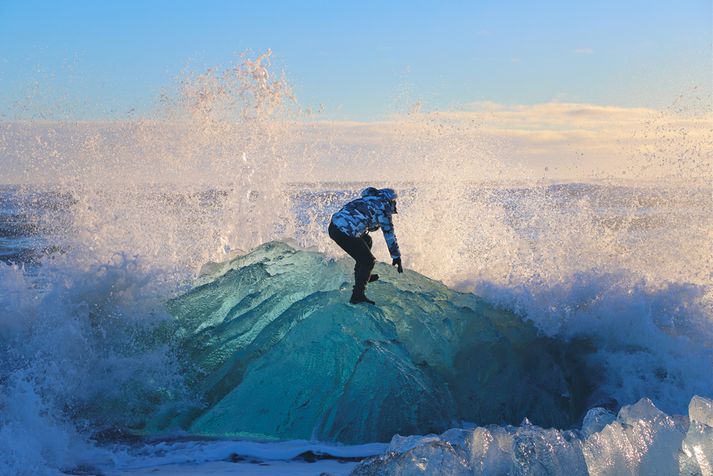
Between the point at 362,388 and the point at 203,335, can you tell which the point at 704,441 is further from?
the point at 203,335

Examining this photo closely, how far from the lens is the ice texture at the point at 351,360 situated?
7.93m

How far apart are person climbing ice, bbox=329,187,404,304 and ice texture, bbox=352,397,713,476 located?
406 centimetres

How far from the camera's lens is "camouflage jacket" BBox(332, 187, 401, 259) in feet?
29.4

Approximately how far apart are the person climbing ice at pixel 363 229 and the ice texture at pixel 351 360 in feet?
1.37

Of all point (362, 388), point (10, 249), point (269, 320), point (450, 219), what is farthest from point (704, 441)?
point (10, 249)

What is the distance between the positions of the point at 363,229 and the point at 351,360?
63.3 inches

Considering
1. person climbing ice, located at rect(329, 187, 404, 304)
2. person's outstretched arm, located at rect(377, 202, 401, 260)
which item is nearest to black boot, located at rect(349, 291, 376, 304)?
person climbing ice, located at rect(329, 187, 404, 304)

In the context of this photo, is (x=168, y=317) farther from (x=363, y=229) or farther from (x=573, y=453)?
(x=573, y=453)

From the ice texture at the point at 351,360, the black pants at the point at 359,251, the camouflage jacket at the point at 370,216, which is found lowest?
the ice texture at the point at 351,360

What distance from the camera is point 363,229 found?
9031 mm

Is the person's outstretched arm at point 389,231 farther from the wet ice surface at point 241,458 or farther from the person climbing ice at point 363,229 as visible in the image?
the wet ice surface at point 241,458

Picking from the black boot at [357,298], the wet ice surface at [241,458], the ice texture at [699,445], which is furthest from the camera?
the black boot at [357,298]

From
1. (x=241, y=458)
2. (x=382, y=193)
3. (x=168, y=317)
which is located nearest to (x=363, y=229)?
(x=382, y=193)

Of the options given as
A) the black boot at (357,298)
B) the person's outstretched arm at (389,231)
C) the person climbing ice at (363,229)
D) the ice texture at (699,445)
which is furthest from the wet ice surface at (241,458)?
the ice texture at (699,445)
